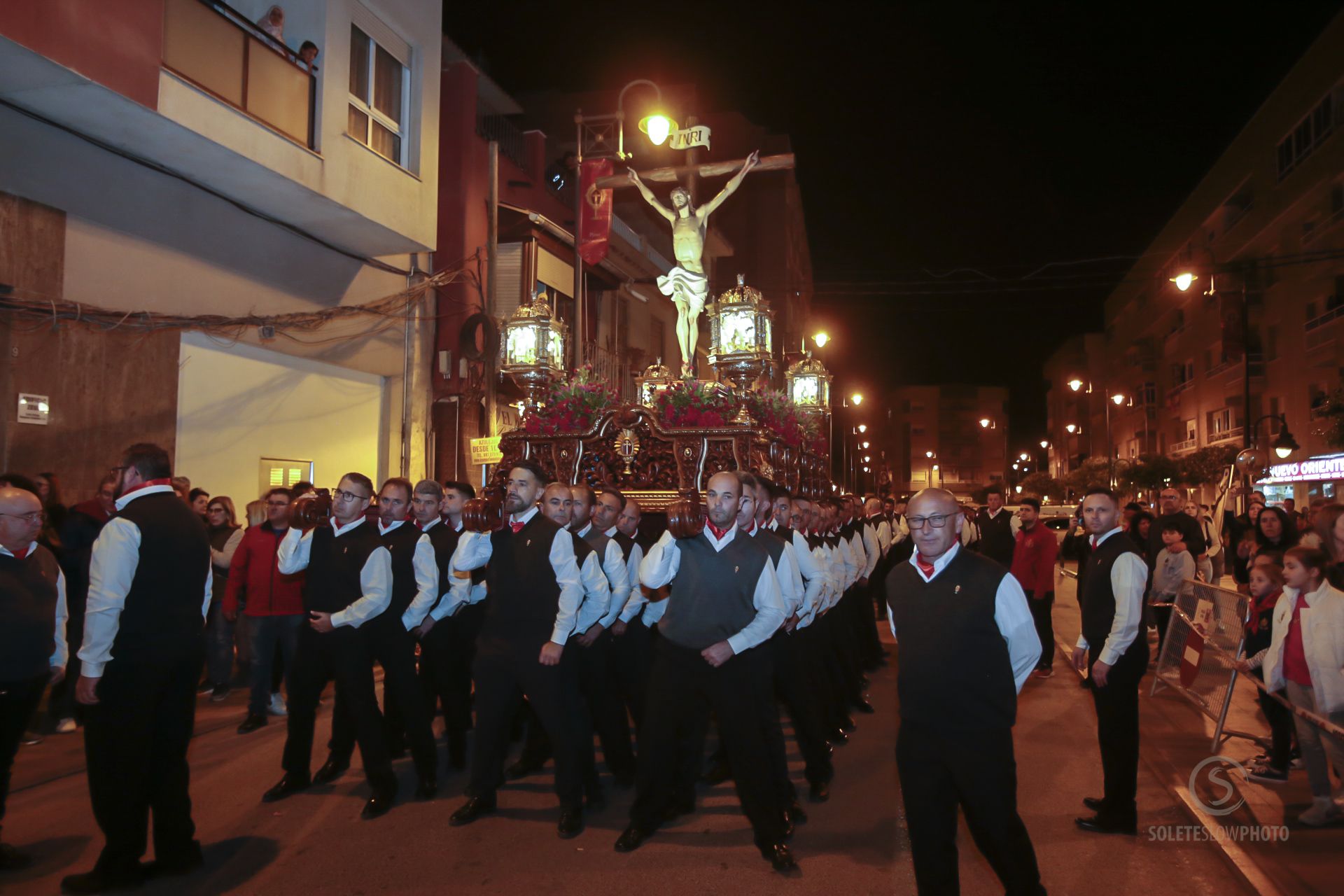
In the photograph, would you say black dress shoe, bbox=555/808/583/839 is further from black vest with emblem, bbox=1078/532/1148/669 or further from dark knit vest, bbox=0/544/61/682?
→ black vest with emblem, bbox=1078/532/1148/669

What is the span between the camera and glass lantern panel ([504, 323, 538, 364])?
31.2ft

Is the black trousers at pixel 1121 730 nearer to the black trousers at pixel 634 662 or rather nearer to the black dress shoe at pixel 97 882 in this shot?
the black trousers at pixel 634 662

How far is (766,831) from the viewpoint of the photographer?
16.1 ft

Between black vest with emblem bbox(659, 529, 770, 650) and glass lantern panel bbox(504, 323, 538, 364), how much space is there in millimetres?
4850

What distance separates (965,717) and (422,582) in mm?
3692

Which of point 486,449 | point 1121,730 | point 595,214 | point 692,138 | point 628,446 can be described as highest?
point 595,214

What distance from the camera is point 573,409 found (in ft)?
29.2

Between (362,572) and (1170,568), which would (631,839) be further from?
(1170,568)

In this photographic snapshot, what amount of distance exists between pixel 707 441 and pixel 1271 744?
4786mm

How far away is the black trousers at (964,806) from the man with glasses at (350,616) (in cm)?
342

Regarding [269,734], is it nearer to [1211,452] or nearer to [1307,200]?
[1211,452]

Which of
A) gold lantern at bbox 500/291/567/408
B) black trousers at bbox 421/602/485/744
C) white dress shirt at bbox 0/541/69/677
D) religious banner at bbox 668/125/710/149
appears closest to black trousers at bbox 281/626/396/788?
black trousers at bbox 421/602/485/744

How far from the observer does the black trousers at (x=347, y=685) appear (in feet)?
19.1

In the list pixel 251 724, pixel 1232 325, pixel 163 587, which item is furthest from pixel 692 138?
pixel 1232 325
